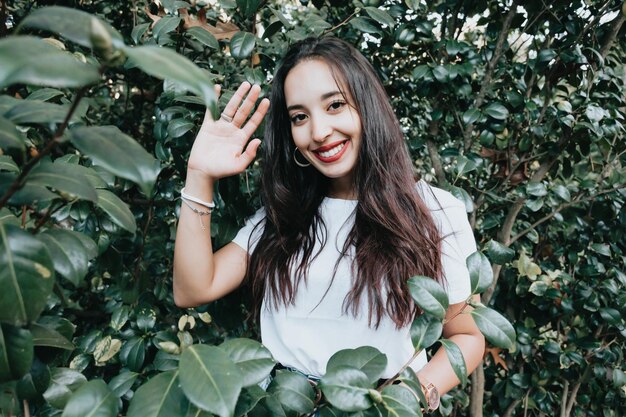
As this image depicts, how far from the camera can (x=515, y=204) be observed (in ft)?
5.55

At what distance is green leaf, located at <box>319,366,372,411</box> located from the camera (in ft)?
2.02

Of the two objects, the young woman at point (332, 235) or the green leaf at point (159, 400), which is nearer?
the green leaf at point (159, 400)

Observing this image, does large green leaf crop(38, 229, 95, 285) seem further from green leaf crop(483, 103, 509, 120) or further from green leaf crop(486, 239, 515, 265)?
green leaf crop(483, 103, 509, 120)

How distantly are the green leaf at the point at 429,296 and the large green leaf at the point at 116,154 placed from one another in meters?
0.44

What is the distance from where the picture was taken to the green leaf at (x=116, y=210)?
2.22 ft

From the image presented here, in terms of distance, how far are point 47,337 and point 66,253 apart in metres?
0.16

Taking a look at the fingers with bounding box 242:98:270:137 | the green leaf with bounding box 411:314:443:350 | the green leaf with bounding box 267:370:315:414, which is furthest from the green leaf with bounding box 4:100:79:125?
the fingers with bounding box 242:98:270:137

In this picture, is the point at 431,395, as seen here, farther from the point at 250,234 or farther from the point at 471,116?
the point at 471,116

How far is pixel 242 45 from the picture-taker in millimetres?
1242

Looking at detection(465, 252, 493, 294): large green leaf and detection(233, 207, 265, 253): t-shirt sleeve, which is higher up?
detection(465, 252, 493, 294): large green leaf

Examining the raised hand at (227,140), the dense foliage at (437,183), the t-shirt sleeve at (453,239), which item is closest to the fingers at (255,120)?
the raised hand at (227,140)

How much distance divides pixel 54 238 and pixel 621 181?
1.70m

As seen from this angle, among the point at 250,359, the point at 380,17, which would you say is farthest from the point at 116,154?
the point at 380,17

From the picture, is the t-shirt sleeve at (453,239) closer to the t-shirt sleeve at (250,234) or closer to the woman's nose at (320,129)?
the woman's nose at (320,129)
